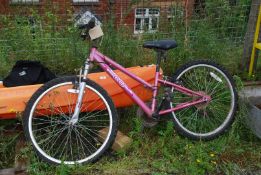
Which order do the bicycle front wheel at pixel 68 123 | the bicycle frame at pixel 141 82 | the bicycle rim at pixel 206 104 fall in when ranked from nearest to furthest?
1. the bicycle front wheel at pixel 68 123
2. the bicycle frame at pixel 141 82
3. the bicycle rim at pixel 206 104

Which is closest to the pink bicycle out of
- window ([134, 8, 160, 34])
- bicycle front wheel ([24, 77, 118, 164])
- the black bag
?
bicycle front wheel ([24, 77, 118, 164])

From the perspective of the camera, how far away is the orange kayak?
4.21 metres

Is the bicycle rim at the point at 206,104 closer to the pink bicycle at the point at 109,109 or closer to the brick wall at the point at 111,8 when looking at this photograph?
the pink bicycle at the point at 109,109

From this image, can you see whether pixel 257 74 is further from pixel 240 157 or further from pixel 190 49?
pixel 240 157

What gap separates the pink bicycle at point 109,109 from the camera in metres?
4.04

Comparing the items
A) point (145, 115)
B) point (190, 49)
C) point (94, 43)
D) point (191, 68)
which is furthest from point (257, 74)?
point (94, 43)

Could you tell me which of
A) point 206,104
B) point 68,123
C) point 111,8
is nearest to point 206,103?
point 206,104

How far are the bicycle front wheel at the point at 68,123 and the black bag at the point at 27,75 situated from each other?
448mm

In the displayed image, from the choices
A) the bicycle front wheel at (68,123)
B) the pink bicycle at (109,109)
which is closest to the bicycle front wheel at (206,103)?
the pink bicycle at (109,109)

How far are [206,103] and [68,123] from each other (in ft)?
5.14

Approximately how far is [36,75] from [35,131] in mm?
674

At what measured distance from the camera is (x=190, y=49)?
5801 millimetres

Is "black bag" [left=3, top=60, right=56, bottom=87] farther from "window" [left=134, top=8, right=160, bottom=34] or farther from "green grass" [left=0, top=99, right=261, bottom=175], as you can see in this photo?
"window" [left=134, top=8, right=160, bottom=34]

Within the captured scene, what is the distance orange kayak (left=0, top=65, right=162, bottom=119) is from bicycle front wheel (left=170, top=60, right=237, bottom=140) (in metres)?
0.34
